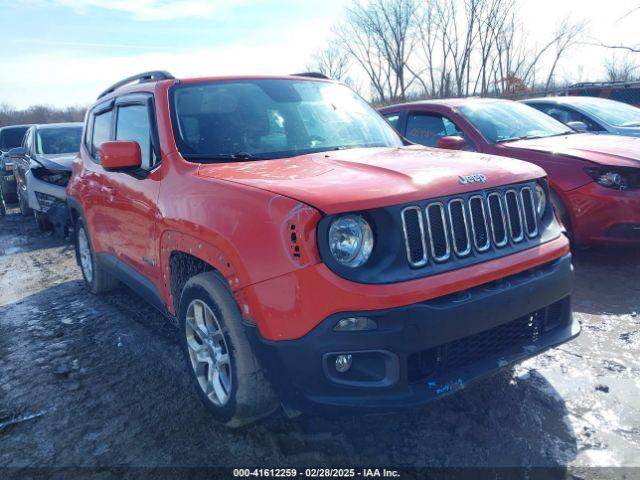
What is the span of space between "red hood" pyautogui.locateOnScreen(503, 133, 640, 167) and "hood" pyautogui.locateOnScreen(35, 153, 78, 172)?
21.0 ft

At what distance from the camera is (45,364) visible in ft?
12.5

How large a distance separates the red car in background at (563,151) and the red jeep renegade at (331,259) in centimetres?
168

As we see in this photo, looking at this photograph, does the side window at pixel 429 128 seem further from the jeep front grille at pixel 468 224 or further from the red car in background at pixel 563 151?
the jeep front grille at pixel 468 224

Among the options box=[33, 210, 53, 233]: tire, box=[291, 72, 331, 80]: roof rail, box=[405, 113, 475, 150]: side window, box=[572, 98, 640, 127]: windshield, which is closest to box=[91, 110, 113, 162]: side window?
box=[291, 72, 331, 80]: roof rail

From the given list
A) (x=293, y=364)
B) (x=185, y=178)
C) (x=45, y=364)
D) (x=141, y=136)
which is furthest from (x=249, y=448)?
(x=141, y=136)

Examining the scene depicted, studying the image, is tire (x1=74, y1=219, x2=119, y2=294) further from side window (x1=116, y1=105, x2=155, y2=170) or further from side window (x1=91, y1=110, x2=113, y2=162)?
side window (x1=116, y1=105, x2=155, y2=170)

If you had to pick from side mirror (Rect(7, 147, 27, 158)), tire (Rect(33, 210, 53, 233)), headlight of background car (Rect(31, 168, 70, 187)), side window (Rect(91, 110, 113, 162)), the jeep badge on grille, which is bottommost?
tire (Rect(33, 210, 53, 233))

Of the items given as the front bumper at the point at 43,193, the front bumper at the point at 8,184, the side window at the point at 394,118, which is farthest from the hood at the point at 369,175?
the front bumper at the point at 8,184

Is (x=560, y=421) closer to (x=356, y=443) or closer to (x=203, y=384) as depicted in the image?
(x=356, y=443)

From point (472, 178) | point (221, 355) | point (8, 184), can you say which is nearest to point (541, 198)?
point (472, 178)

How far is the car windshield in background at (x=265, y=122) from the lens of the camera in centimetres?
331

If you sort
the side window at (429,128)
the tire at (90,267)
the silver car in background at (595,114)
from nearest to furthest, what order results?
the tire at (90,267)
the side window at (429,128)
the silver car in background at (595,114)

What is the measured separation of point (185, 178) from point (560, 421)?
2.38 m

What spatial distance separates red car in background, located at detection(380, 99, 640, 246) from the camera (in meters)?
4.81
